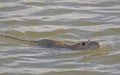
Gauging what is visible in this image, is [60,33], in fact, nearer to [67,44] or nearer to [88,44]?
[67,44]

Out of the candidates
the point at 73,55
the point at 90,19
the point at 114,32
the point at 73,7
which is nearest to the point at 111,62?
the point at 73,55

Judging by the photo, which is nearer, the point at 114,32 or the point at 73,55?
the point at 73,55

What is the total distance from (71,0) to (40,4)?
880 mm

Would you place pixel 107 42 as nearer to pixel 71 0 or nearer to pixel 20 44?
pixel 20 44

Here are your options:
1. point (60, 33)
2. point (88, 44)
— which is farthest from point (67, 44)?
point (60, 33)

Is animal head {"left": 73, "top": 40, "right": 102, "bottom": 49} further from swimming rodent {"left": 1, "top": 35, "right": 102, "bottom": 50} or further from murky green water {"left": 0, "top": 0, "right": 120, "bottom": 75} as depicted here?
murky green water {"left": 0, "top": 0, "right": 120, "bottom": 75}

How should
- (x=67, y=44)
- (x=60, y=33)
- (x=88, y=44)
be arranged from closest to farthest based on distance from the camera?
(x=88, y=44) → (x=67, y=44) → (x=60, y=33)

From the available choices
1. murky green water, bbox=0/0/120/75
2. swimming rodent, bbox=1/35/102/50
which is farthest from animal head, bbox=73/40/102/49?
murky green water, bbox=0/0/120/75

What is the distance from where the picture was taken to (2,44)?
33.3 feet

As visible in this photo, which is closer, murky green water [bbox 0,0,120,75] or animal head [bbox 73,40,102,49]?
murky green water [bbox 0,0,120,75]

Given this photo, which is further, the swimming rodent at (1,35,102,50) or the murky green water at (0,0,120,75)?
the swimming rodent at (1,35,102,50)

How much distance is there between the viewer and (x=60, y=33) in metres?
10.9

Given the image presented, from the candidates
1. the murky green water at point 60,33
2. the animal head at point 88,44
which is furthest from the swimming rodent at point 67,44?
the murky green water at point 60,33

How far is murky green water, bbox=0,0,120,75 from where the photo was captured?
8820 mm
